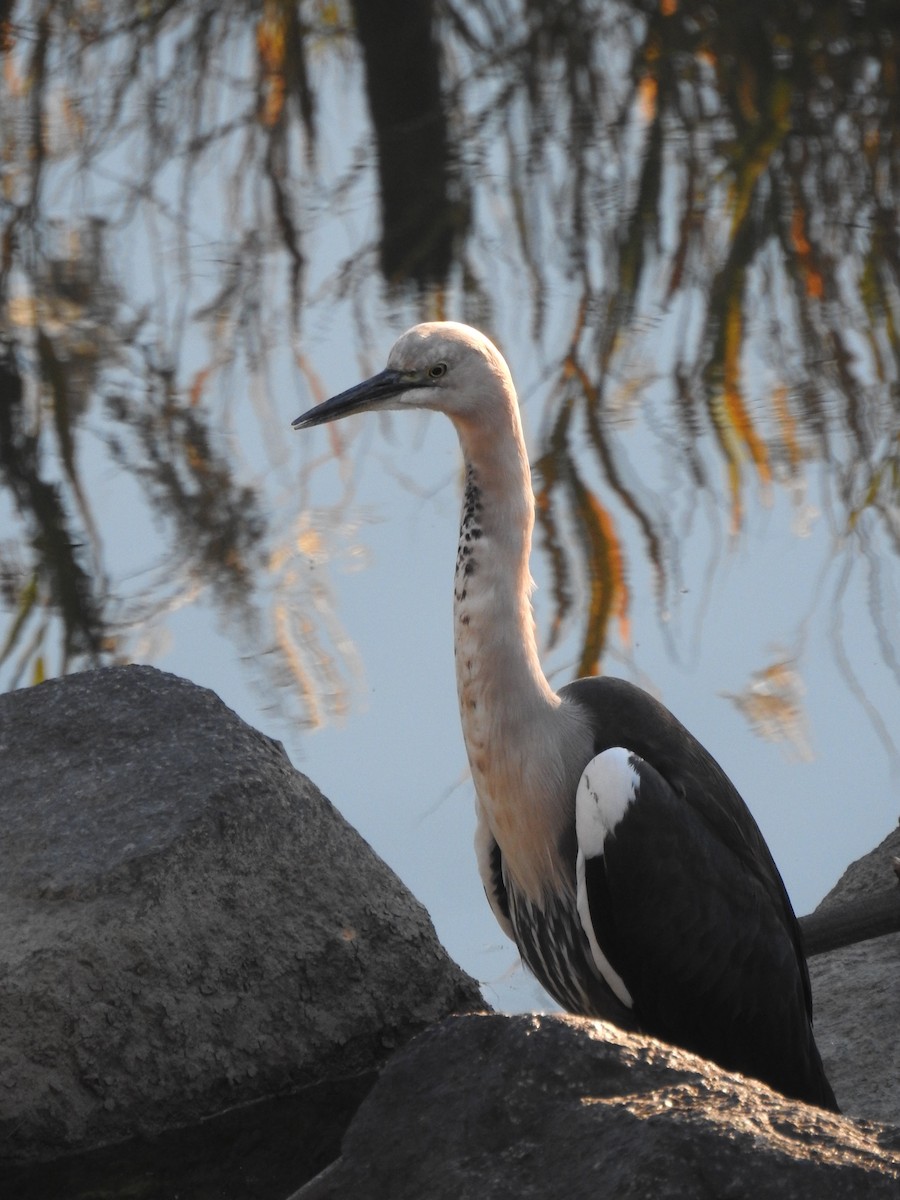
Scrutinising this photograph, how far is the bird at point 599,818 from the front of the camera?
137 inches

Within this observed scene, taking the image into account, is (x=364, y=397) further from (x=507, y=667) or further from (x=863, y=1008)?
(x=863, y=1008)

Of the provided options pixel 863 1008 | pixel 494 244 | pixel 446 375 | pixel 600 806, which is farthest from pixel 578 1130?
pixel 494 244

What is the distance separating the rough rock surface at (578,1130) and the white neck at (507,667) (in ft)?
4.09

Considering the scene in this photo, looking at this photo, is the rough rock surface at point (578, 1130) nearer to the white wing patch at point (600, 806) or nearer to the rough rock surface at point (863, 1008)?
the white wing patch at point (600, 806)

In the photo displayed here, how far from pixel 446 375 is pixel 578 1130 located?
1748 mm

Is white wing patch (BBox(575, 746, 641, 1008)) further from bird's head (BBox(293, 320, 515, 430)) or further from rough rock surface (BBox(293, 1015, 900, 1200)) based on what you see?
rough rock surface (BBox(293, 1015, 900, 1200))

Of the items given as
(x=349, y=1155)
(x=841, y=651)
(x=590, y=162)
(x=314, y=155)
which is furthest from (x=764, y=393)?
(x=349, y=1155)

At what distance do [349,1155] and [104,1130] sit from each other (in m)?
1.13

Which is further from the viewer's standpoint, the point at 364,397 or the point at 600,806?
the point at 364,397

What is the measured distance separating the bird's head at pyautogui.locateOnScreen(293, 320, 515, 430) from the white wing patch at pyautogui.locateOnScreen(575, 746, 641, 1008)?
2.34 feet

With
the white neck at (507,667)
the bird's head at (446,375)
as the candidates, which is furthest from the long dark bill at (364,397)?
the white neck at (507,667)

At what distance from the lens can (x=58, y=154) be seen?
973cm

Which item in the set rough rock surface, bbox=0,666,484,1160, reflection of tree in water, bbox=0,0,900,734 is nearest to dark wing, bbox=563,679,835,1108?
rough rock surface, bbox=0,666,484,1160

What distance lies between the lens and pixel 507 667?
3689 mm
